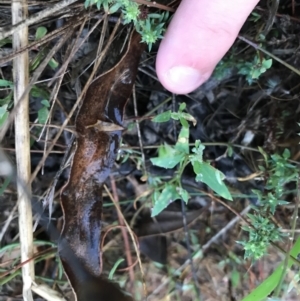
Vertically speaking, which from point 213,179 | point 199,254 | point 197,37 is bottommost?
point 199,254

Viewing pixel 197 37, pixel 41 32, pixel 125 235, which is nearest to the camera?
pixel 197 37

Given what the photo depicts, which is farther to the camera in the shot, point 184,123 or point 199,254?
point 199,254

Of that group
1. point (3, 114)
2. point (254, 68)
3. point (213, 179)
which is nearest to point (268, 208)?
point (213, 179)

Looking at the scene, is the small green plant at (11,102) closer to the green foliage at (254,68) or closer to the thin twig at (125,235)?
the thin twig at (125,235)

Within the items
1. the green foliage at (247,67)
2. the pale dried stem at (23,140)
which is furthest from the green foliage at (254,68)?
the pale dried stem at (23,140)

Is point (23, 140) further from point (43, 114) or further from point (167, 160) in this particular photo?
point (167, 160)
